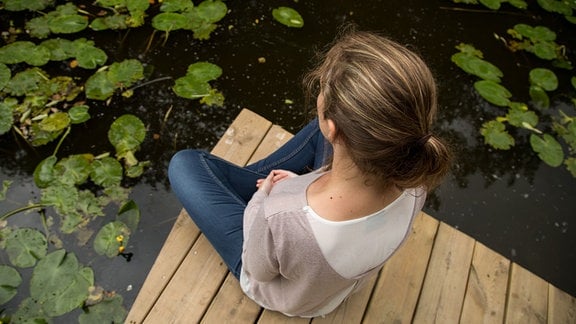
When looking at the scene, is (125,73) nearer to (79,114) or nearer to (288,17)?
(79,114)

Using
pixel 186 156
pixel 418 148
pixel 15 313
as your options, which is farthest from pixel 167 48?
pixel 418 148

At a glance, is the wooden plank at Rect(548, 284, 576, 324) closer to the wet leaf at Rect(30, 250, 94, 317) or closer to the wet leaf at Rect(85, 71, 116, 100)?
the wet leaf at Rect(30, 250, 94, 317)

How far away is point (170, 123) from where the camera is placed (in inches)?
78.7

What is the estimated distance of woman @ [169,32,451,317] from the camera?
0.70 m

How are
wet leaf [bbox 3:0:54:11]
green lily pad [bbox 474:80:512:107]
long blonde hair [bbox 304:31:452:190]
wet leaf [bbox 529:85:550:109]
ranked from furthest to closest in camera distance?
wet leaf [bbox 529:85:550:109] < green lily pad [bbox 474:80:512:107] < wet leaf [bbox 3:0:54:11] < long blonde hair [bbox 304:31:452:190]

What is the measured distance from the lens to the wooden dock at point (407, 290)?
1.25 m

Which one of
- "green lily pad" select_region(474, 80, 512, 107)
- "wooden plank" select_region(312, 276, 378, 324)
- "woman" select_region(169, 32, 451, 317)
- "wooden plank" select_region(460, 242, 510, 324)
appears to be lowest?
"wooden plank" select_region(460, 242, 510, 324)

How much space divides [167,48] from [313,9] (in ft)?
3.08

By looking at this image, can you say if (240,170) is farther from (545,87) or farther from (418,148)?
(545,87)

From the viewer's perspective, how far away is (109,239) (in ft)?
5.24

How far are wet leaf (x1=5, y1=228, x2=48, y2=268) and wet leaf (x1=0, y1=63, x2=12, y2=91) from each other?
0.74m

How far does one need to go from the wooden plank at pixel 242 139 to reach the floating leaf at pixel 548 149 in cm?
147

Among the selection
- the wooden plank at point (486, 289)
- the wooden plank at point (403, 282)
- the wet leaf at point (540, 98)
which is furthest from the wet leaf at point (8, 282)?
the wet leaf at point (540, 98)

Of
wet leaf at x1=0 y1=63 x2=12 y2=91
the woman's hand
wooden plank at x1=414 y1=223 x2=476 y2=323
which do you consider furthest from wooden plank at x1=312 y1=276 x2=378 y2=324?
wet leaf at x1=0 y1=63 x2=12 y2=91
